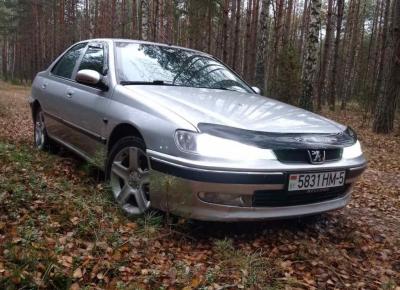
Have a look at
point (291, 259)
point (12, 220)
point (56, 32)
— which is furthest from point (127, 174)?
point (56, 32)

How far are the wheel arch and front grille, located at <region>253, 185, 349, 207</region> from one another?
1.12m

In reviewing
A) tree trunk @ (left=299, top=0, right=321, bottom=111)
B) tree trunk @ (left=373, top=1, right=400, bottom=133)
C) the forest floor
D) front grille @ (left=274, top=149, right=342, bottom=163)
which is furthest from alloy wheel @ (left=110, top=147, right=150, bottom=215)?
tree trunk @ (left=299, top=0, right=321, bottom=111)

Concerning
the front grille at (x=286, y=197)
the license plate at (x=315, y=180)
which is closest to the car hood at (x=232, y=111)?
the license plate at (x=315, y=180)

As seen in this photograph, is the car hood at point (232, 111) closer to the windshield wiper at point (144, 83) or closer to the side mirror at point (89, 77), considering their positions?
the windshield wiper at point (144, 83)

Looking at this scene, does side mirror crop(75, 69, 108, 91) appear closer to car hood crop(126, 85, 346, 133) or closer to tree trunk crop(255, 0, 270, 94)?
car hood crop(126, 85, 346, 133)

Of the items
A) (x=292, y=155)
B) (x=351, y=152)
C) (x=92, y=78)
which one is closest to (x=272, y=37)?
(x=92, y=78)

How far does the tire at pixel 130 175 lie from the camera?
3725mm

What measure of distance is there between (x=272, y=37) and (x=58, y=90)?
30.4m

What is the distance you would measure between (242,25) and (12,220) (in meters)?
41.0

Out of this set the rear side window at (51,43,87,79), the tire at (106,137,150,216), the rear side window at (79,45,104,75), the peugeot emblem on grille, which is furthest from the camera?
the rear side window at (51,43,87,79)

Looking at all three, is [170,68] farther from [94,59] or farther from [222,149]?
[222,149]

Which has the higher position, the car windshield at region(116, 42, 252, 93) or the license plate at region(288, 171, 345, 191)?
the car windshield at region(116, 42, 252, 93)

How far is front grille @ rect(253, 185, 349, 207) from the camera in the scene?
329cm

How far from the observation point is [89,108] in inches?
180
